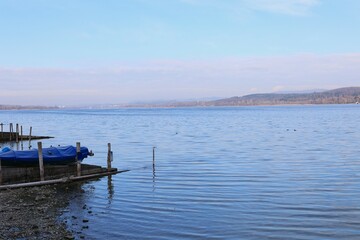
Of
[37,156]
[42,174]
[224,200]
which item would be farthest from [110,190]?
[224,200]

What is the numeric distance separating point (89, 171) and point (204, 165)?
10.4 m

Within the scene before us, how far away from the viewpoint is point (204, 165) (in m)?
34.6

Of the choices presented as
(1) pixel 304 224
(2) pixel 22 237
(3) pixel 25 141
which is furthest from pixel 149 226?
(3) pixel 25 141

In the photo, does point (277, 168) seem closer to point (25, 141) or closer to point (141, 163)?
point (141, 163)

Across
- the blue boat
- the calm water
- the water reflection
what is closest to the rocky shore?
the calm water

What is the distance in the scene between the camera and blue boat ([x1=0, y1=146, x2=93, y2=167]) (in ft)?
81.6

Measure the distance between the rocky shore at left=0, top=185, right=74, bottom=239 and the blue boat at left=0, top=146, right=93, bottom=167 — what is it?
7.66 ft

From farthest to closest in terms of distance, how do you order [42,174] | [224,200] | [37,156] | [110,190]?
[37,156] → [42,174] → [110,190] → [224,200]

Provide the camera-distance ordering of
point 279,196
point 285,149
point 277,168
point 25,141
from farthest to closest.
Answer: point 25,141 → point 285,149 → point 277,168 → point 279,196

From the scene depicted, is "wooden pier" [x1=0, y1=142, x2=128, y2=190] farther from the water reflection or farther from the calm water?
the calm water

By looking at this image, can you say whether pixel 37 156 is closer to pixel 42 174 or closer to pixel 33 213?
pixel 42 174

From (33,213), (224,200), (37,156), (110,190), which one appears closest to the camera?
(33,213)

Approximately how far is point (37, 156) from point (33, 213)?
26.7 ft

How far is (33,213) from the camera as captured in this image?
1831 cm
